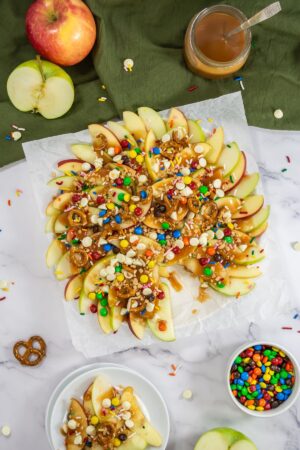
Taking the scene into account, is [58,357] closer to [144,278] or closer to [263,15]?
[144,278]

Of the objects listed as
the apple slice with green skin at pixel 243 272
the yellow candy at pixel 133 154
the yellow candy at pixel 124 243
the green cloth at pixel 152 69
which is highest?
the green cloth at pixel 152 69

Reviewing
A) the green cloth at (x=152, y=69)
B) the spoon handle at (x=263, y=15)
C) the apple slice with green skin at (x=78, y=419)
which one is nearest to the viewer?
the spoon handle at (x=263, y=15)

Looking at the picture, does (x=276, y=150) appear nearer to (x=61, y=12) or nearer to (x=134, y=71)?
(x=134, y=71)

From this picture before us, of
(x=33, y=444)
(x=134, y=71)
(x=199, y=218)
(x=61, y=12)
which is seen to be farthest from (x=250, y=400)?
(x=61, y=12)

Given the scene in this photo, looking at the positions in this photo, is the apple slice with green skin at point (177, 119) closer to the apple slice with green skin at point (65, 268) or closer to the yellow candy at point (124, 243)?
the yellow candy at point (124, 243)

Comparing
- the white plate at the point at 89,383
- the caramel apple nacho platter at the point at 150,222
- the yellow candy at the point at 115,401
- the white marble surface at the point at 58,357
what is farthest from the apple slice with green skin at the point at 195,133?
the yellow candy at the point at 115,401
